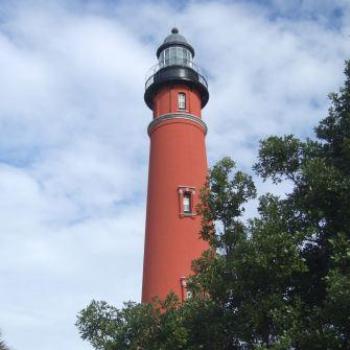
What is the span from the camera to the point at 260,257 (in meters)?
12.6

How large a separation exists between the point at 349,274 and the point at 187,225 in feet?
49.2

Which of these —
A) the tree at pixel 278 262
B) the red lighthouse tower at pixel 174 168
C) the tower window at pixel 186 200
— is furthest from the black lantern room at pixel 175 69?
the tree at pixel 278 262

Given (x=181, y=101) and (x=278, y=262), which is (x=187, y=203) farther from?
(x=278, y=262)

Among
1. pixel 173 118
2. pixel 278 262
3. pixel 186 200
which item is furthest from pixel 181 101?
pixel 278 262

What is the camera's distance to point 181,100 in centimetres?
2992

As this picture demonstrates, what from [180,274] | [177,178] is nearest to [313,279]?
[180,274]

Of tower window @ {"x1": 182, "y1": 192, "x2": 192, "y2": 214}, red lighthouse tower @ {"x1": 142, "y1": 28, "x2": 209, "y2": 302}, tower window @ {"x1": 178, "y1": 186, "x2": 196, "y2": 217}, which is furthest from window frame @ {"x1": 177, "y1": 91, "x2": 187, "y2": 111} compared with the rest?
tower window @ {"x1": 182, "y1": 192, "x2": 192, "y2": 214}

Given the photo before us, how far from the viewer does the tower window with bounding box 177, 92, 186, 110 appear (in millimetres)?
29625

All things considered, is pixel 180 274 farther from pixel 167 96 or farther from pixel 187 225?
pixel 167 96

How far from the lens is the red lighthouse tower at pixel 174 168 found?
25.5m

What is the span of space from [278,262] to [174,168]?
1517cm

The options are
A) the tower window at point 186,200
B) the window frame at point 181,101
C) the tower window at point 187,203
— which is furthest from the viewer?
the window frame at point 181,101

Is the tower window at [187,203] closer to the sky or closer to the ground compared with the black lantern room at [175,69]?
closer to the ground

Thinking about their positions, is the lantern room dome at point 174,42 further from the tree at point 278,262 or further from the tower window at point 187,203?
the tree at point 278,262
